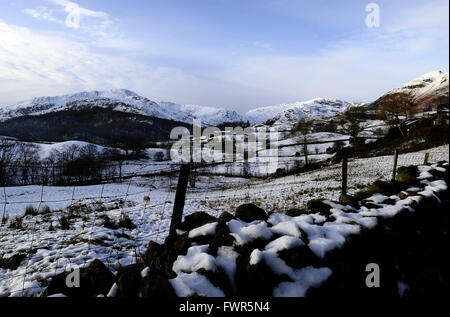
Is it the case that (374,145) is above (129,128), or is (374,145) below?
below

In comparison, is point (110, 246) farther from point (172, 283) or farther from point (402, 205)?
point (402, 205)

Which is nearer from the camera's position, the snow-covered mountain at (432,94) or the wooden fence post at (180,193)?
the wooden fence post at (180,193)

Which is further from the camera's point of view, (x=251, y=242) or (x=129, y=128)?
(x=129, y=128)

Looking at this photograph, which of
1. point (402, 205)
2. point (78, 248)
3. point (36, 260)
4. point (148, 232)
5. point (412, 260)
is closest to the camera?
point (412, 260)

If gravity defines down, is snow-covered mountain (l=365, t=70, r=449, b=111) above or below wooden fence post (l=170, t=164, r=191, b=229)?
above

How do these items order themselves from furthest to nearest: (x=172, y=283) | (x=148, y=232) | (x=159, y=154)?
(x=159, y=154)
(x=148, y=232)
(x=172, y=283)

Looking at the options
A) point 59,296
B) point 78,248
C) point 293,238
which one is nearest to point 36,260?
point 78,248

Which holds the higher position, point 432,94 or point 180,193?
point 432,94

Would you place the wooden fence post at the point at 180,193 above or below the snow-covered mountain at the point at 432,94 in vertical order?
below

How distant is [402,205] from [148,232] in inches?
220

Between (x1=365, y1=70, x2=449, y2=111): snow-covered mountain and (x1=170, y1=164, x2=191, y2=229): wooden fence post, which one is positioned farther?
(x1=365, y1=70, x2=449, y2=111): snow-covered mountain

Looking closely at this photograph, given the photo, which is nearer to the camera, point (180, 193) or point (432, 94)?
point (180, 193)

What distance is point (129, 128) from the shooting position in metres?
172

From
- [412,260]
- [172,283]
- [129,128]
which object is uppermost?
[129,128]
